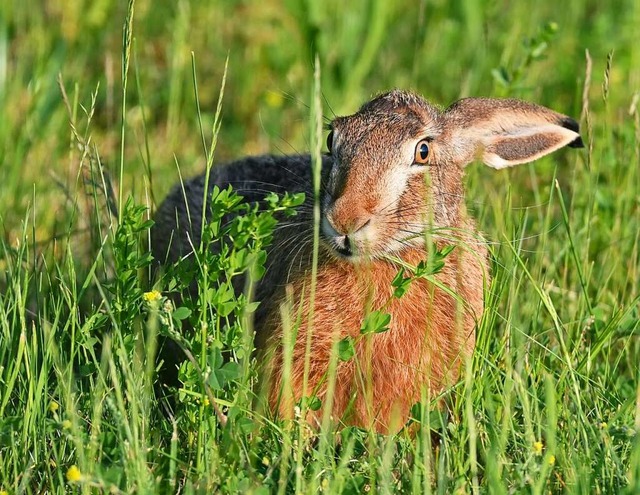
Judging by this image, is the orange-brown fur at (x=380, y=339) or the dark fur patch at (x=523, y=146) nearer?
the orange-brown fur at (x=380, y=339)

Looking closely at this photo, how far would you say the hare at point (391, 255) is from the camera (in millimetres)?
3893

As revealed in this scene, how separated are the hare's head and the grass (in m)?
0.21

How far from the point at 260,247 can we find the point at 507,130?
1.43 metres

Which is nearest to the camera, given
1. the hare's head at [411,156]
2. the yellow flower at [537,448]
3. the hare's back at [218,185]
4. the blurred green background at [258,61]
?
the yellow flower at [537,448]

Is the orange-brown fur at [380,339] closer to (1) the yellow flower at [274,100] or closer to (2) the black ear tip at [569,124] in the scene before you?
(2) the black ear tip at [569,124]

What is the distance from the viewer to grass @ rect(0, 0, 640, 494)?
10.9ft

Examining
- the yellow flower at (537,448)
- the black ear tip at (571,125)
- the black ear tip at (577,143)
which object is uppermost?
the black ear tip at (571,125)

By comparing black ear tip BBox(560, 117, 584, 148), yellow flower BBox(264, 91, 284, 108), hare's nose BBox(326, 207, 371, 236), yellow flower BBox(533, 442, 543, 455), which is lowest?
yellow flower BBox(533, 442, 543, 455)

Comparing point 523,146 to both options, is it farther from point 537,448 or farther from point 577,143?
point 537,448

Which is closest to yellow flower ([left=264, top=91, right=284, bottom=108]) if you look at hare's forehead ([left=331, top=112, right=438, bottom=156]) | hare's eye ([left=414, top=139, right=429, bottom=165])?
hare's forehead ([left=331, top=112, right=438, bottom=156])

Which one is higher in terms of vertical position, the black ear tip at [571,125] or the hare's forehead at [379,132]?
the black ear tip at [571,125]

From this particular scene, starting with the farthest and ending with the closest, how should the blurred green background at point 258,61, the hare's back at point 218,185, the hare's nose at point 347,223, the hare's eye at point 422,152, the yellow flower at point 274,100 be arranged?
the yellow flower at point 274,100, the blurred green background at point 258,61, the hare's back at point 218,185, the hare's eye at point 422,152, the hare's nose at point 347,223

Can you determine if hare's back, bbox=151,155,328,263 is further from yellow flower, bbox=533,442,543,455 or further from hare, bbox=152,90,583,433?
yellow flower, bbox=533,442,543,455

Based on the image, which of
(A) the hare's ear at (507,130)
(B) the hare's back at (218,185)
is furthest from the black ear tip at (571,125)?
(B) the hare's back at (218,185)
